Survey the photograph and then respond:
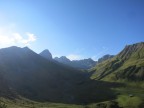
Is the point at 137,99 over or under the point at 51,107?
over

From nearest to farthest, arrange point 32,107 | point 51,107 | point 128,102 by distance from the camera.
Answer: point 32,107
point 51,107
point 128,102

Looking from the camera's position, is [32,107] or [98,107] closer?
[32,107]

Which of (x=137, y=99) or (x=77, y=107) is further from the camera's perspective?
(x=137, y=99)

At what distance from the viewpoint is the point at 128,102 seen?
17988cm

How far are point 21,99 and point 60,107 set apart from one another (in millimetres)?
37136

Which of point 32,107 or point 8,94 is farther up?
point 8,94

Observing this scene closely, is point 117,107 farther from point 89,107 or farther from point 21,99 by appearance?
point 21,99

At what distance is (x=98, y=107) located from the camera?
566 ft

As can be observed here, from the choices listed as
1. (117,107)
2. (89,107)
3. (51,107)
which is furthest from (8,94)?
(117,107)

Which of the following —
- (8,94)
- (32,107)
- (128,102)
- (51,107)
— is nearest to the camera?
(32,107)

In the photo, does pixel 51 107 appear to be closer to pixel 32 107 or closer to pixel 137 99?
pixel 32 107

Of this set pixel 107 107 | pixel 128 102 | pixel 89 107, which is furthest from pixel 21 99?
pixel 128 102

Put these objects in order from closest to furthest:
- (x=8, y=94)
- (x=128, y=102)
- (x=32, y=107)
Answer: (x=32, y=107) → (x=128, y=102) → (x=8, y=94)

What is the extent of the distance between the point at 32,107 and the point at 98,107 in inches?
1808
